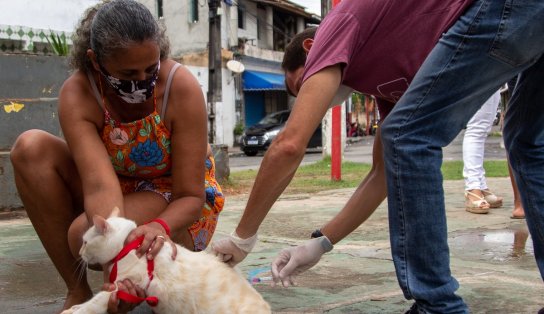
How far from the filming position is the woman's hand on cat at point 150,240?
192 cm

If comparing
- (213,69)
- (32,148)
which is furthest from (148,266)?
(213,69)

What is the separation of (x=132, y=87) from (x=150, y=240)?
0.63 metres

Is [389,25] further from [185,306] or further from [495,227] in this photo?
[495,227]

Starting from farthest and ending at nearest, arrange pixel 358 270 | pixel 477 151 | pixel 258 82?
1. pixel 258 82
2. pixel 477 151
3. pixel 358 270

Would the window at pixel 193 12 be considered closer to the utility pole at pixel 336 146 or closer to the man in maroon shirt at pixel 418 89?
the utility pole at pixel 336 146

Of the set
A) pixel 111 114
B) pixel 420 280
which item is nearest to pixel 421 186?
pixel 420 280

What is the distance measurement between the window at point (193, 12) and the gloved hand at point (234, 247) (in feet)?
79.2

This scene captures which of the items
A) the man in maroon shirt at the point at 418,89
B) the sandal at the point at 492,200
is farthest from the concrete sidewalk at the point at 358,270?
the man in maroon shirt at the point at 418,89

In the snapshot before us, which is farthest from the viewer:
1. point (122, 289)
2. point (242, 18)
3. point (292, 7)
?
point (292, 7)

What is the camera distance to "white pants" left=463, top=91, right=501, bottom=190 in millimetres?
5008

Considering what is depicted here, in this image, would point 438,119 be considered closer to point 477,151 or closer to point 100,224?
point 100,224

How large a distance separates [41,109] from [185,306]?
4.65 meters

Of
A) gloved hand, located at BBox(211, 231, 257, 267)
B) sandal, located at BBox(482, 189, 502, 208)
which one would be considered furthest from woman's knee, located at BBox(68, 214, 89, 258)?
sandal, located at BBox(482, 189, 502, 208)

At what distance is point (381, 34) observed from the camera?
83.4 inches
